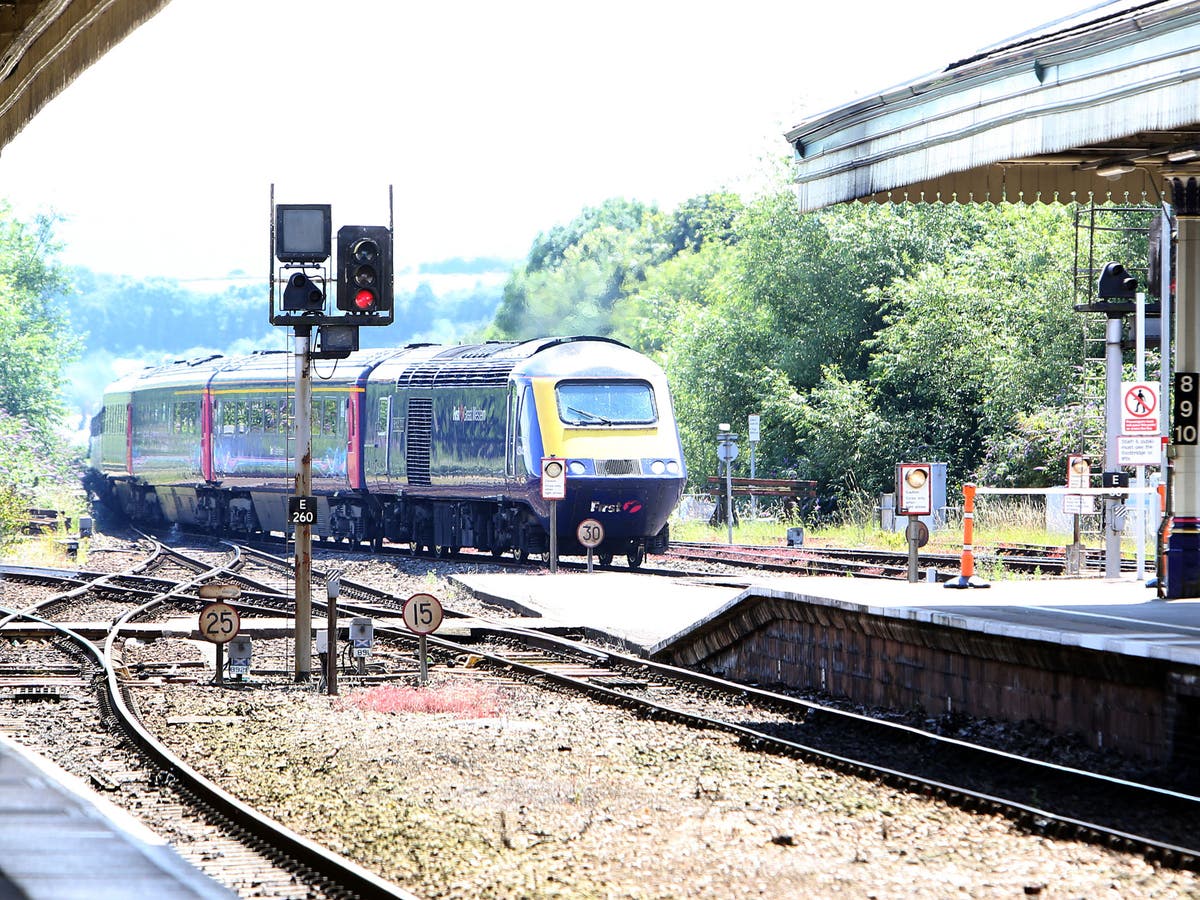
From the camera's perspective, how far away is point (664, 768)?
10.4 metres

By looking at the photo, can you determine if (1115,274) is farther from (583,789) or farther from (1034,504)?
(1034,504)

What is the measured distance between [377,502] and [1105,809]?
79.3ft

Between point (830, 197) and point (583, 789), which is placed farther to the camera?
point (830, 197)

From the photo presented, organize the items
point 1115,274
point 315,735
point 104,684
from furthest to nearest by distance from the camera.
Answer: point 1115,274 → point 104,684 → point 315,735

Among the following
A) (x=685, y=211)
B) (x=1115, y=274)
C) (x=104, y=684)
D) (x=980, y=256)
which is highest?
(x=685, y=211)

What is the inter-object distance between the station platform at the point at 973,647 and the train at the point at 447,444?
6.95m

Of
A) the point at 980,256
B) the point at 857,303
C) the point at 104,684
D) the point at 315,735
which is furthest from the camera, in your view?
the point at 857,303

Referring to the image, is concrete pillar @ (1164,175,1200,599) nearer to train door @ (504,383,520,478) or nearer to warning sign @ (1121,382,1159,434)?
warning sign @ (1121,382,1159,434)

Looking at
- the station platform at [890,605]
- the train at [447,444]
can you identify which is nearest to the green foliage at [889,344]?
the train at [447,444]

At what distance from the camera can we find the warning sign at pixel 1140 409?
16156 mm

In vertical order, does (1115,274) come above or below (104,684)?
above

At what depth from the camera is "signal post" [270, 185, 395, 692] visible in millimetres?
14211

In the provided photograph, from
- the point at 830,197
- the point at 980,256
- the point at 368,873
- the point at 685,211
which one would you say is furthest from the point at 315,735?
the point at 685,211

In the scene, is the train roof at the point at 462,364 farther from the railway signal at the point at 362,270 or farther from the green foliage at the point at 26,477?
the railway signal at the point at 362,270
